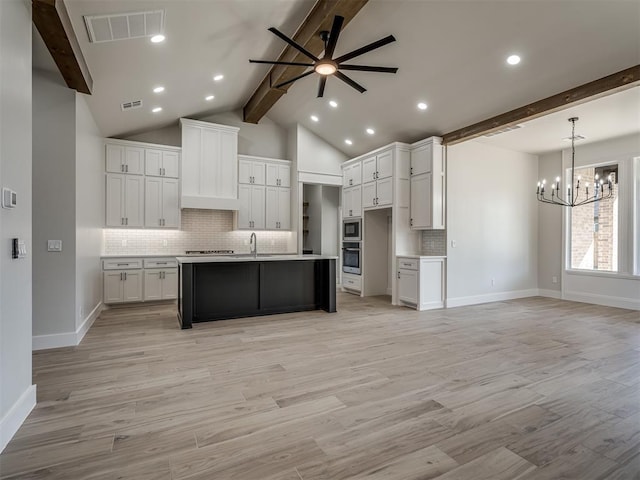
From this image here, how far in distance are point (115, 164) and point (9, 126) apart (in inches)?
171

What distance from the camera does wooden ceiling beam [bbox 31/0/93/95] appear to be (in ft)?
8.23

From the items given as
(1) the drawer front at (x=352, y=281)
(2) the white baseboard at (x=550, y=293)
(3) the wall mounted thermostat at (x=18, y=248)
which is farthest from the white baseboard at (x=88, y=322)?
(2) the white baseboard at (x=550, y=293)

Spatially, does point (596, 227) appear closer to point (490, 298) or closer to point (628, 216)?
point (628, 216)

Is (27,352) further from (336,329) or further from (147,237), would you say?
(147,237)

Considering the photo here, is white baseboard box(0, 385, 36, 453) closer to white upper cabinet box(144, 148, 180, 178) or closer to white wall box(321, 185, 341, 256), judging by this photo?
white upper cabinet box(144, 148, 180, 178)

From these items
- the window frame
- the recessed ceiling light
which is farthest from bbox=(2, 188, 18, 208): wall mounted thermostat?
the window frame

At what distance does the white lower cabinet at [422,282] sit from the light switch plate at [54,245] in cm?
501

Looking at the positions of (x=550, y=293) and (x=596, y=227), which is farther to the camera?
(x=550, y=293)

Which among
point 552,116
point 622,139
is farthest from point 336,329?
point 622,139

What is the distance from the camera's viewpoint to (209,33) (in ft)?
12.6

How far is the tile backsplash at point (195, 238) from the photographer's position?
6375mm

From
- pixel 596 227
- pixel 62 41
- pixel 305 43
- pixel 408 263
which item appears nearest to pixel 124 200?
pixel 62 41

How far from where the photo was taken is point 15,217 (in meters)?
2.18

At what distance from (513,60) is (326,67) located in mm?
2280
